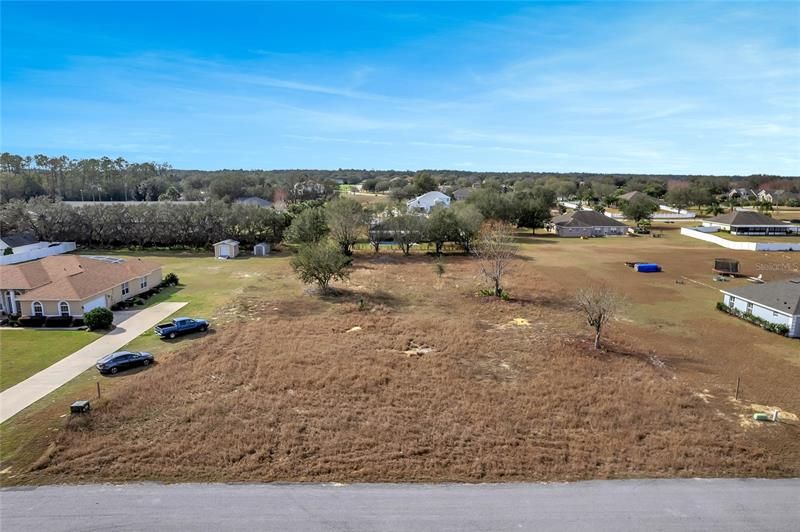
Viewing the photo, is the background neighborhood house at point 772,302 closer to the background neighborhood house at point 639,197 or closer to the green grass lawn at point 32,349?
the green grass lawn at point 32,349

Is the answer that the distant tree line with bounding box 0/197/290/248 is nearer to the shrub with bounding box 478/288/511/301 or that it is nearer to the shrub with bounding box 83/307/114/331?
the shrub with bounding box 83/307/114/331

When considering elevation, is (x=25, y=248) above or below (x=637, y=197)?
below

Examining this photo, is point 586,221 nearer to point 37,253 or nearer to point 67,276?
point 67,276

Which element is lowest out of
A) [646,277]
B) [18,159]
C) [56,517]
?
[56,517]

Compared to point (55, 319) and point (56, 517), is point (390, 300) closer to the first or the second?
point (55, 319)

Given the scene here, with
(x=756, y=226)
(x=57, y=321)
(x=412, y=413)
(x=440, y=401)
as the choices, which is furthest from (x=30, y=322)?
(x=756, y=226)

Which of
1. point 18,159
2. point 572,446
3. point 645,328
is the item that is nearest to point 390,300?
point 645,328
